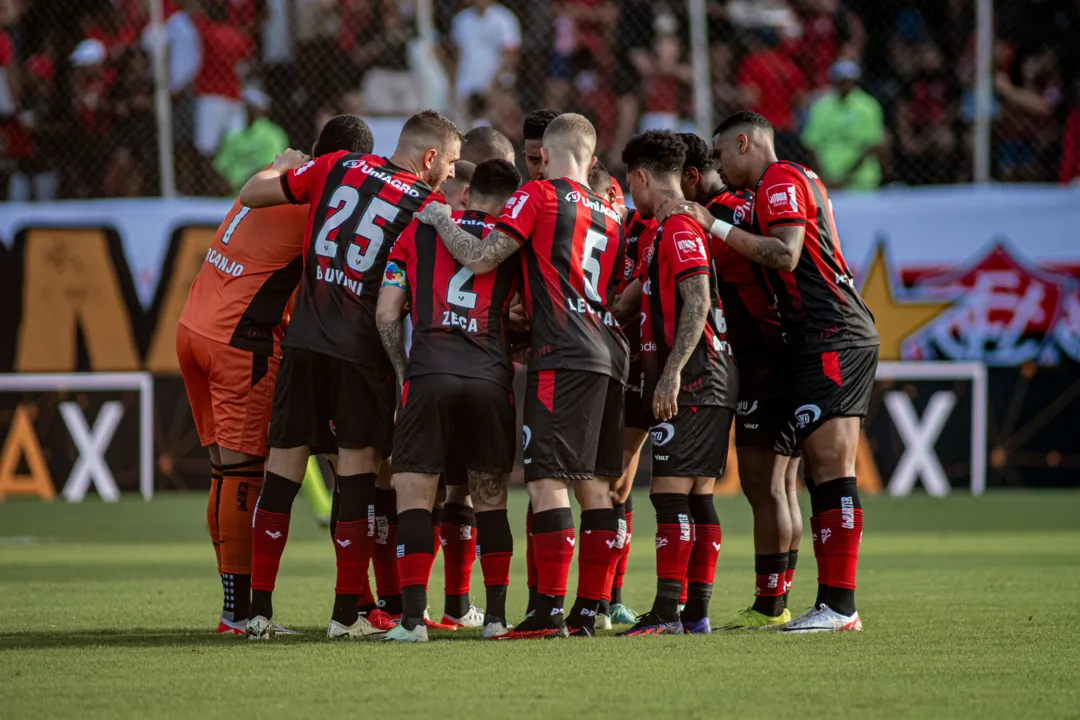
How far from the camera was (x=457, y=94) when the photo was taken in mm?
15883

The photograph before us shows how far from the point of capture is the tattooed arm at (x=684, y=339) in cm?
679

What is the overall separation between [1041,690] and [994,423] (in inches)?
437

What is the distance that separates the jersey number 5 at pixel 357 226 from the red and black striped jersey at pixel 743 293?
5.75 feet

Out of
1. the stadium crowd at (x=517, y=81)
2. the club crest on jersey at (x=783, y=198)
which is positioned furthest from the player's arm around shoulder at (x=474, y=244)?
the stadium crowd at (x=517, y=81)

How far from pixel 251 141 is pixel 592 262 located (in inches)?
392

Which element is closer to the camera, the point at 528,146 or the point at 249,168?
the point at 528,146

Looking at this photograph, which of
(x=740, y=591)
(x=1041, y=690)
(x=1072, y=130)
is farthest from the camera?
(x=1072, y=130)

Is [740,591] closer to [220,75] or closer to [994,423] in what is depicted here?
[994,423]

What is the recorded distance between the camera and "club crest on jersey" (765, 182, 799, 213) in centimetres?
705

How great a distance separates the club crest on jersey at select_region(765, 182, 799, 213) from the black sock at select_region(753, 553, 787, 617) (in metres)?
1.82

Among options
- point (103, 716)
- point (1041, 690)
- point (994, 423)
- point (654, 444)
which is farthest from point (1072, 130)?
point (103, 716)

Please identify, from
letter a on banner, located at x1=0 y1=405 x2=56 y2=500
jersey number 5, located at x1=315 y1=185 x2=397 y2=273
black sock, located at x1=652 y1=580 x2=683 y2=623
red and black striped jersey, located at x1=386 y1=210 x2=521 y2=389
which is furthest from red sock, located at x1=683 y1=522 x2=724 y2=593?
letter a on banner, located at x1=0 y1=405 x2=56 y2=500

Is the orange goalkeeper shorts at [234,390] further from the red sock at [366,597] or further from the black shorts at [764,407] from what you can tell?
the black shorts at [764,407]

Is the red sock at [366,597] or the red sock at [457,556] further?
the red sock at [457,556]
